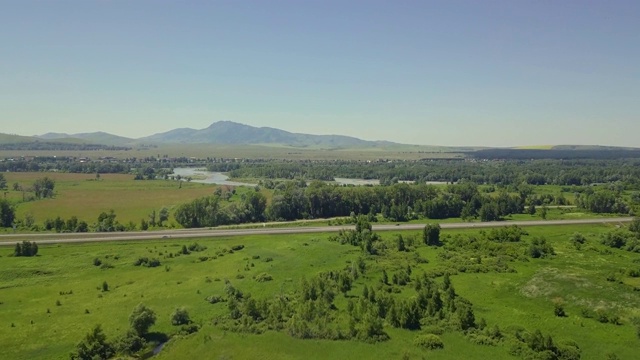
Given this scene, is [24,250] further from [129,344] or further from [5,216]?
[129,344]

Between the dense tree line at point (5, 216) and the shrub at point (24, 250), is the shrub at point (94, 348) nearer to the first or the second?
the shrub at point (24, 250)

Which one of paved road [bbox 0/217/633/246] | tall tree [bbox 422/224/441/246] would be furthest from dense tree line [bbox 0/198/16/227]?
tall tree [bbox 422/224/441/246]

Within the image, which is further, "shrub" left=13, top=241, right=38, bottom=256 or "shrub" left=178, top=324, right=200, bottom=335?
"shrub" left=13, top=241, right=38, bottom=256

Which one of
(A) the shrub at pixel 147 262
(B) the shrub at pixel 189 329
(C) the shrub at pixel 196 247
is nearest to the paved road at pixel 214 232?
(C) the shrub at pixel 196 247

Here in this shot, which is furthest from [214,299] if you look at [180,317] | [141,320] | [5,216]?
[5,216]

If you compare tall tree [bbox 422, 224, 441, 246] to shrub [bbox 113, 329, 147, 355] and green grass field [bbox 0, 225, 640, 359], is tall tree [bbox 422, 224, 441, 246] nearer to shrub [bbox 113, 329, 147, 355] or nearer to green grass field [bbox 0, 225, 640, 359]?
green grass field [bbox 0, 225, 640, 359]

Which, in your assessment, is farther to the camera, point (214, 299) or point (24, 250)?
point (24, 250)

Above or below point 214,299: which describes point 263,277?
above
